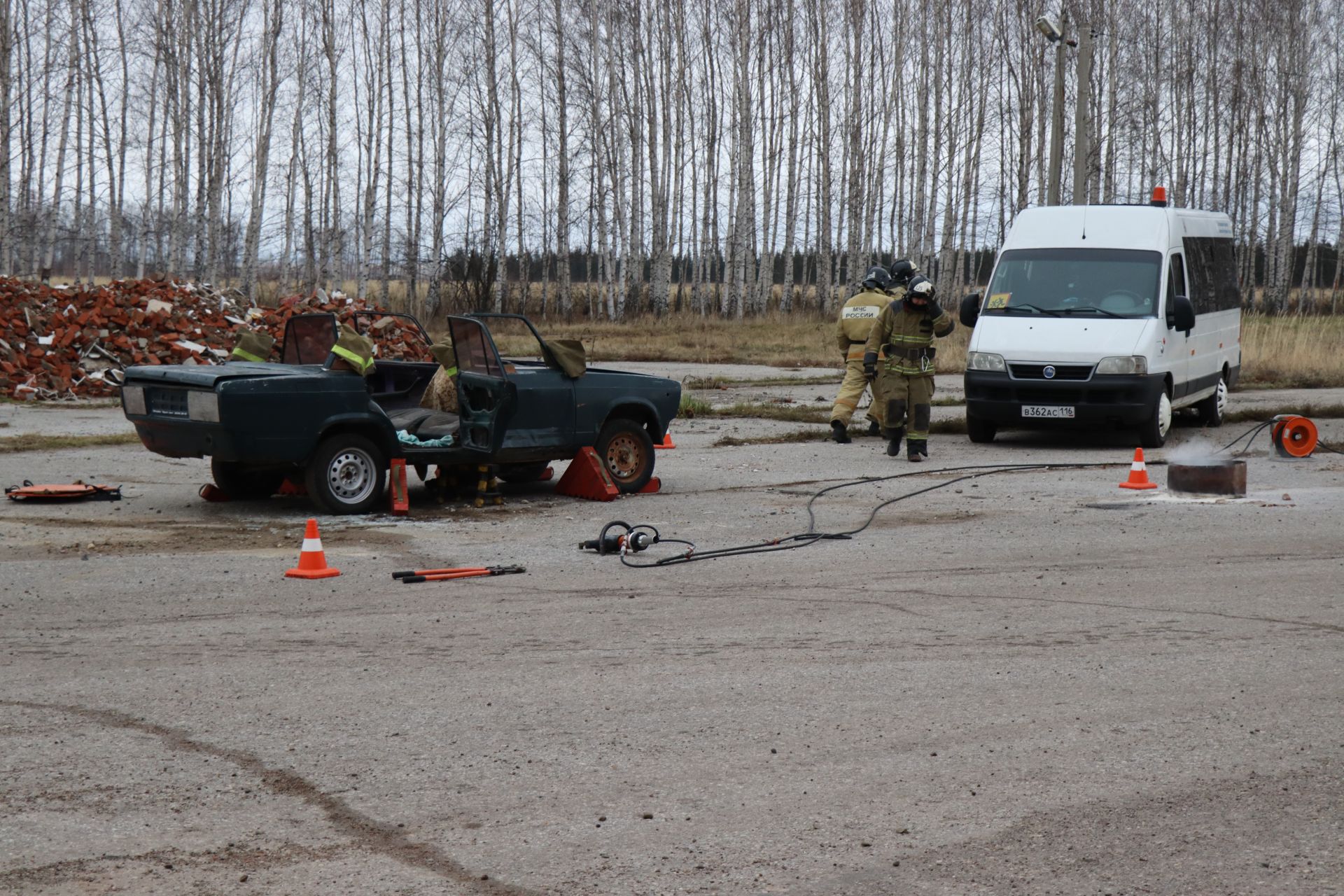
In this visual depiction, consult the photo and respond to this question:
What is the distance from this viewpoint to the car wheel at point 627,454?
12.2 meters

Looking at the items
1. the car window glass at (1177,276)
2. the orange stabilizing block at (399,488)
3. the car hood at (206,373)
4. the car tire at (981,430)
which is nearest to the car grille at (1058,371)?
the car tire at (981,430)

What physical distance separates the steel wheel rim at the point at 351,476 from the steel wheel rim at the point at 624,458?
220cm

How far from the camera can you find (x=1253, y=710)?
5.54 m

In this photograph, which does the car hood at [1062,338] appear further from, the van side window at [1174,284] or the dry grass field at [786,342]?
the dry grass field at [786,342]

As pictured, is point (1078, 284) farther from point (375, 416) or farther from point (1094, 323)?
point (375, 416)

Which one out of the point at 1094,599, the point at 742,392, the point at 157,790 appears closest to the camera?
the point at 157,790

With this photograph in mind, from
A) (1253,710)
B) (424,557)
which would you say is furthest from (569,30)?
(1253,710)

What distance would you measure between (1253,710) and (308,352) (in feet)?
26.9

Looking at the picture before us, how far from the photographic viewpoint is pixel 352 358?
10727 millimetres

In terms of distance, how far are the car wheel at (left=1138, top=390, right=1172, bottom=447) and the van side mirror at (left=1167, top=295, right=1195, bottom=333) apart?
761mm

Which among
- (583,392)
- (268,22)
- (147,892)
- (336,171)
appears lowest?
(147,892)

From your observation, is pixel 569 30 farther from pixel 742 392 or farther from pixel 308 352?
pixel 308 352

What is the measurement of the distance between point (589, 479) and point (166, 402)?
3420 mm

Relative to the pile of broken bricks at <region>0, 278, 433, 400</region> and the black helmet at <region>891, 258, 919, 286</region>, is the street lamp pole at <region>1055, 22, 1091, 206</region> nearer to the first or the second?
the black helmet at <region>891, 258, 919, 286</region>
